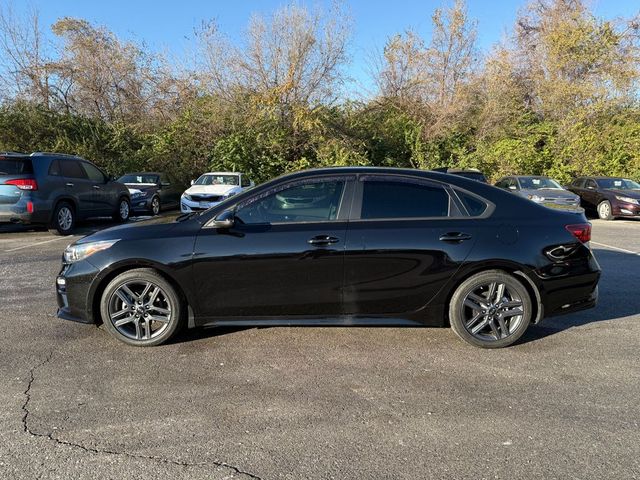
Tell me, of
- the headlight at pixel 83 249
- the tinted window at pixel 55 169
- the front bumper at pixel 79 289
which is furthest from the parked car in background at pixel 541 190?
the front bumper at pixel 79 289

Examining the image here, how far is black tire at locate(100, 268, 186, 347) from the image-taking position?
4.30 meters

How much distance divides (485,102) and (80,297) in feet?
74.8

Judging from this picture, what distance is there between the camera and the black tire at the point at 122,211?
42.8 feet

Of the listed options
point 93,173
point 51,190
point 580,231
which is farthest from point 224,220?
point 93,173

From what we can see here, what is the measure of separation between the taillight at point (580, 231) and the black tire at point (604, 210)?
44.5 feet

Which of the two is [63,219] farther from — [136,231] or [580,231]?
[580,231]

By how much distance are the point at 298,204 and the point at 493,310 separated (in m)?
1.97

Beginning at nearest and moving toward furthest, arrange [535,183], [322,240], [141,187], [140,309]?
1. [322,240]
2. [140,309]
3. [141,187]
4. [535,183]

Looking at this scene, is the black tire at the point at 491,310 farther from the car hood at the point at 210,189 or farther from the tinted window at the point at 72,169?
the car hood at the point at 210,189

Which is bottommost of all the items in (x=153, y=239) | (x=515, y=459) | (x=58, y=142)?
(x=515, y=459)

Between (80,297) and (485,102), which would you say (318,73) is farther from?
(80,297)

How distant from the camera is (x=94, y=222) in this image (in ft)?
44.9

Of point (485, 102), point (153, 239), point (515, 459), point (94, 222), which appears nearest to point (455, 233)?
point (515, 459)

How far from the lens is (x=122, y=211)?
13398mm
